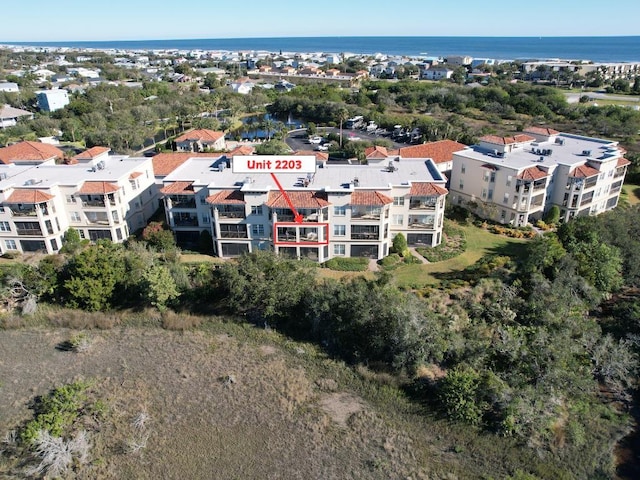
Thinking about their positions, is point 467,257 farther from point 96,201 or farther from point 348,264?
point 96,201

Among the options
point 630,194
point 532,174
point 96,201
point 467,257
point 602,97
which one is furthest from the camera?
point 602,97

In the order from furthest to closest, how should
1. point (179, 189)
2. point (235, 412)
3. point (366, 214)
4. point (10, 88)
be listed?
point (10, 88) < point (179, 189) < point (366, 214) < point (235, 412)

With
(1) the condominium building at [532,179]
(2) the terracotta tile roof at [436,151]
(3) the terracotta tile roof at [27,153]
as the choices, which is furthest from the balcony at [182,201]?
(2) the terracotta tile roof at [436,151]

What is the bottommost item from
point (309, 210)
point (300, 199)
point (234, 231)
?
point (234, 231)

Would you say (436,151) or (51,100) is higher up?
→ (51,100)

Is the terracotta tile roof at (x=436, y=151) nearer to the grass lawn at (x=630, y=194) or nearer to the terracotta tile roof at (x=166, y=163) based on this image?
the grass lawn at (x=630, y=194)

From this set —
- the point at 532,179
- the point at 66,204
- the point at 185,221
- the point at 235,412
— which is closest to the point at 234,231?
the point at 185,221

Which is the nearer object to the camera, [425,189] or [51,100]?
[425,189]
